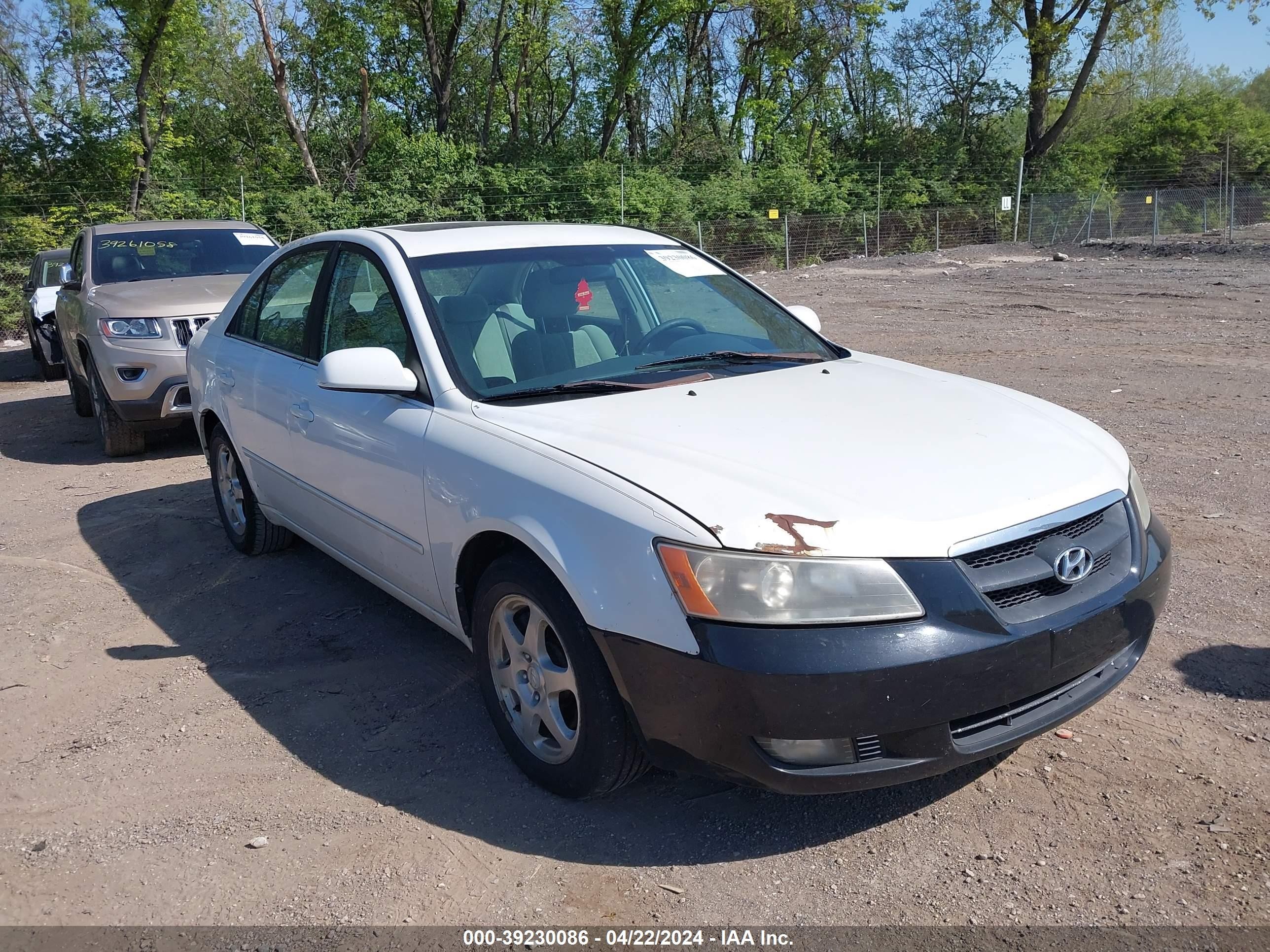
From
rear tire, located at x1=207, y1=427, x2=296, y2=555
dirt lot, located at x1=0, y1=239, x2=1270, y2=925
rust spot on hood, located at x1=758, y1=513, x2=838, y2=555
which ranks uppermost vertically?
rust spot on hood, located at x1=758, y1=513, x2=838, y2=555

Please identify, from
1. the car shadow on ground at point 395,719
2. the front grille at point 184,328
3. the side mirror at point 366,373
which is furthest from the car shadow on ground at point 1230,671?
the front grille at point 184,328

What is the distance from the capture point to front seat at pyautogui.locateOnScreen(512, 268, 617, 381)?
12.1ft

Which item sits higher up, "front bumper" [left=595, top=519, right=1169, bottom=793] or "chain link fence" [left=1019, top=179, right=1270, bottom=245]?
"chain link fence" [left=1019, top=179, right=1270, bottom=245]

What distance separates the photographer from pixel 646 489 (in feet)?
8.98

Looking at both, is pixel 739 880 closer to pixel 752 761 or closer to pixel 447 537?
pixel 752 761

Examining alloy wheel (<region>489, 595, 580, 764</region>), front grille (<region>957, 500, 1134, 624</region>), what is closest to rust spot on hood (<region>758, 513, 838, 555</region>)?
front grille (<region>957, 500, 1134, 624</region>)

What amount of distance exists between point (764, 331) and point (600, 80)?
34.2 metres

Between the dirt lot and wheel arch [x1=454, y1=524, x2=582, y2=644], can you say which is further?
wheel arch [x1=454, y1=524, x2=582, y2=644]

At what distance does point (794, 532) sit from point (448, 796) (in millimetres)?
1433

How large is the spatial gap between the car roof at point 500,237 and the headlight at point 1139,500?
2171mm

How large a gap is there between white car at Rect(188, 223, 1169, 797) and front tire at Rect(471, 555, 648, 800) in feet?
0.03

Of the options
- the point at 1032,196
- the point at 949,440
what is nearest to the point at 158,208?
the point at 949,440

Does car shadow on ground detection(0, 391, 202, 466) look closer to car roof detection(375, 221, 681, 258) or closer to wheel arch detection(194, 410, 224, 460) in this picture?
wheel arch detection(194, 410, 224, 460)

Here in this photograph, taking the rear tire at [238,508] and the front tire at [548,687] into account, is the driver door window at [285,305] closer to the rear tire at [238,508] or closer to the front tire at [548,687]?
the rear tire at [238,508]
